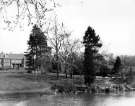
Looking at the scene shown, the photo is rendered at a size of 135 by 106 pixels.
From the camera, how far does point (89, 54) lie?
5012 cm

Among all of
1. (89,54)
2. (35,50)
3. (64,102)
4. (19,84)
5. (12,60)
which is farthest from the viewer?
(12,60)

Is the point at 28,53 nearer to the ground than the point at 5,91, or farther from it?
farther from it

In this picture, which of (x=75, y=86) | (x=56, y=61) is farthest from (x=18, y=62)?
(x=75, y=86)

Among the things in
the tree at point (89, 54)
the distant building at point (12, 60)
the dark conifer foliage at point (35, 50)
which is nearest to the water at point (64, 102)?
the tree at point (89, 54)

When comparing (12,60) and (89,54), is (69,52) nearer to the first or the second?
(89,54)

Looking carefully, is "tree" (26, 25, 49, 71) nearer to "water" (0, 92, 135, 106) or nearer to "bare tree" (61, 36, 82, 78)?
"bare tree" (61, 36, 82, 78)

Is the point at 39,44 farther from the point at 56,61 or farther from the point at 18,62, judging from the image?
the point at 18,62

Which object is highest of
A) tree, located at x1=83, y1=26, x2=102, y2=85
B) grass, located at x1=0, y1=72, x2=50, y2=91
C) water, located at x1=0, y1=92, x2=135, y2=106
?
tree, located at x1=83, y1=26, x2=102, y2=85

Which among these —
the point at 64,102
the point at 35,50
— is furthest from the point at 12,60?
the point at 64,102

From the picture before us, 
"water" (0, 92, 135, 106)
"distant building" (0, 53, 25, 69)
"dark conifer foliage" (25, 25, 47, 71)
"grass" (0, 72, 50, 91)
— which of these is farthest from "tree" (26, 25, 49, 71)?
"distant building" (0, 53, 25, 69)

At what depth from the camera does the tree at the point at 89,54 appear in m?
49.9

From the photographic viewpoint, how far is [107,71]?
64.6 m

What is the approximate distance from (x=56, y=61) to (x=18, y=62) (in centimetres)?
5447

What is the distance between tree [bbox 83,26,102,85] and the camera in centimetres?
4988
